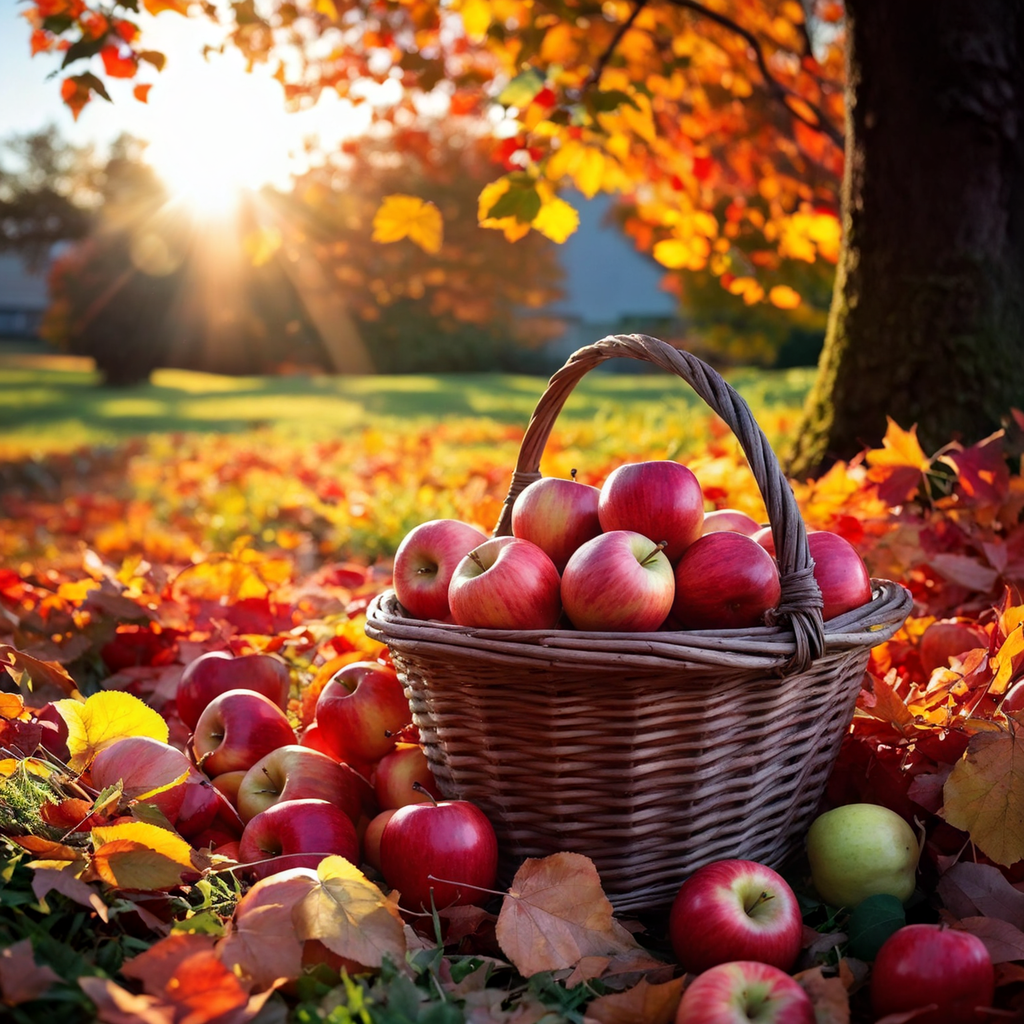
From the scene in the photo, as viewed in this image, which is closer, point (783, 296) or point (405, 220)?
point (405, 220)

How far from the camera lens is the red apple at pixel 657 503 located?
5.36 feet

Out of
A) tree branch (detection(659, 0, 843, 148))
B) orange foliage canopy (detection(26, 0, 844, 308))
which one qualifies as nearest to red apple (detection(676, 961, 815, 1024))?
orange foliage canopy (detection(26, 0, 844, 308))

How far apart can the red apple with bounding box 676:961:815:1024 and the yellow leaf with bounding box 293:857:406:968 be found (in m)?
0.40

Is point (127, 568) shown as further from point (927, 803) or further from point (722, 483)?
point (927, 803)

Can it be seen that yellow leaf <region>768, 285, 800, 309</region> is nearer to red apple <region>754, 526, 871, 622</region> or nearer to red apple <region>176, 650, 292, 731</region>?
red apple <region>754, 526, 871, 622</region>

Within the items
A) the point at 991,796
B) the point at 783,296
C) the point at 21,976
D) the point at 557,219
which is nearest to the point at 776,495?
the point at 991,796

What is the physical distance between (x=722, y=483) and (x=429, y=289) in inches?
956

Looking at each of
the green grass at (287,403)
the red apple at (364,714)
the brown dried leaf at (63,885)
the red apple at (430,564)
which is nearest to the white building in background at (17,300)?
the green grass at (287,403)

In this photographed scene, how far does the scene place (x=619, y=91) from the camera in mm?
3287

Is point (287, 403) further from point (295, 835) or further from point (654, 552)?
point (654, 552)

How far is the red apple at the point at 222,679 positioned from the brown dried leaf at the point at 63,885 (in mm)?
832

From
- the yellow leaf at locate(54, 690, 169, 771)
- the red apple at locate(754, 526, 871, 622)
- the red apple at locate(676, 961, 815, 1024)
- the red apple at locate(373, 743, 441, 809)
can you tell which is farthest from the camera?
the red apple at locate(373, 743, 441, 809)

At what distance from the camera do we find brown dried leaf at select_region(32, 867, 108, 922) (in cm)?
120

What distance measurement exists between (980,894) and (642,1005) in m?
0.61
